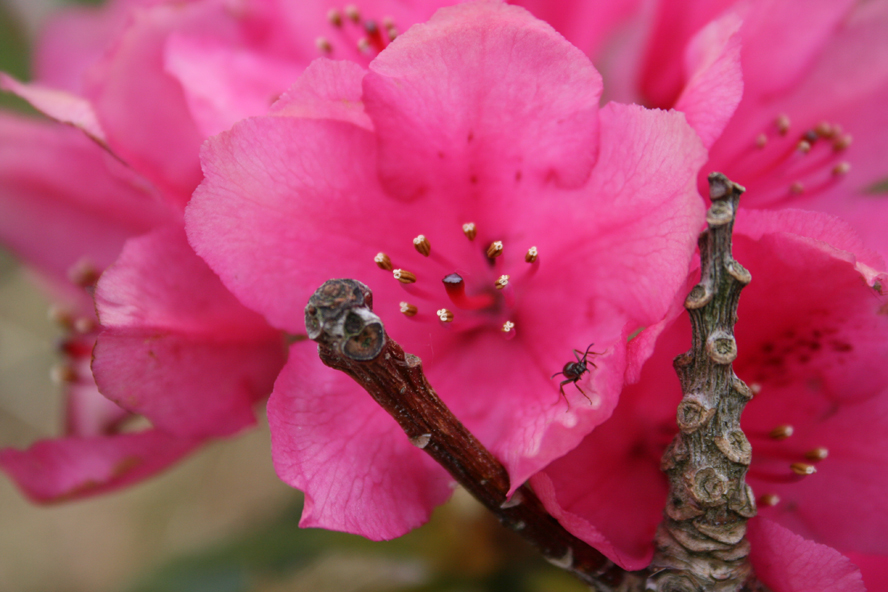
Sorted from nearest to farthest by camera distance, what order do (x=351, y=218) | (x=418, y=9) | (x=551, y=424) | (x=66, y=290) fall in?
(x=551, y=424) < (x=351, y=218) < (x=418, y=9) < (x=66, y=290)

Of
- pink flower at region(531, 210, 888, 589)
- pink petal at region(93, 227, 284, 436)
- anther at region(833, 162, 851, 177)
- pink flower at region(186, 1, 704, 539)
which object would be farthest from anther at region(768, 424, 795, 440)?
pink petal at region(93, 227, 284, 436)

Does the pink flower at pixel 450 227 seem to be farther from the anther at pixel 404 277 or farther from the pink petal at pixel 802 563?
the pink petal at pixel 802 563

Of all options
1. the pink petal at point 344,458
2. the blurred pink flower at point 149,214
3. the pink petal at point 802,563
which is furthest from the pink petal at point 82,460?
the pink petal at point 802,563

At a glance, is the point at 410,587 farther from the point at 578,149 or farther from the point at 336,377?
the point at 578,149

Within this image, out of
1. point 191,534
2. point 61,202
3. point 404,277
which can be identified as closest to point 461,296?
point 404,277

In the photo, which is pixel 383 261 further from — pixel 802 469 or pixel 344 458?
pixel 802 469

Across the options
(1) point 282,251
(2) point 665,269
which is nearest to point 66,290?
(1) point 282,251
